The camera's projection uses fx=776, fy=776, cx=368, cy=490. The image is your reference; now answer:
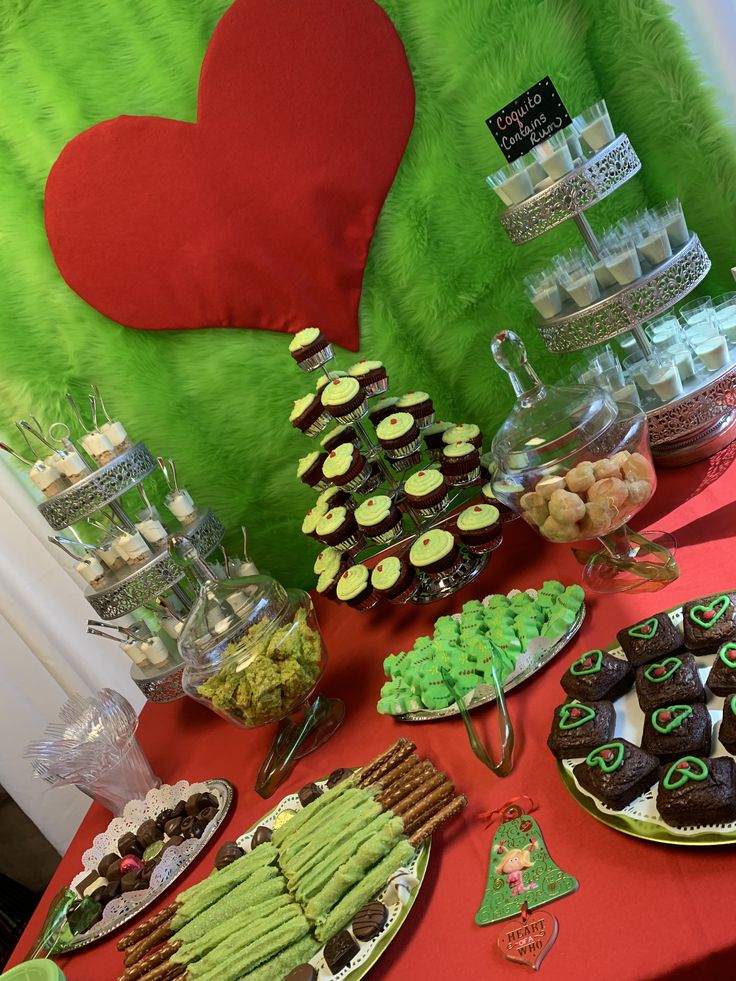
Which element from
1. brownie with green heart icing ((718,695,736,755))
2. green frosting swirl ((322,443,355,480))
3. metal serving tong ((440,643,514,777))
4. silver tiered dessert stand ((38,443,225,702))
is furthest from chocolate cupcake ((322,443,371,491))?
brownie with green heart icing ((718,695,736,755))

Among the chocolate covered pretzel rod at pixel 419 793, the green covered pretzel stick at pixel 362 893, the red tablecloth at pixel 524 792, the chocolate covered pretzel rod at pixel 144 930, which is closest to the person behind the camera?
the red tablecloth at pixel 524 792

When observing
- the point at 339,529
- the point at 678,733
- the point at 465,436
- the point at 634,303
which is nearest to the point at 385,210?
the point at 465,436

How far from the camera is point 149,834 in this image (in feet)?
5.73

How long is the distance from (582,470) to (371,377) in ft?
2.16

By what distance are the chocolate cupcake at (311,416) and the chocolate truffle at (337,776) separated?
864 mm

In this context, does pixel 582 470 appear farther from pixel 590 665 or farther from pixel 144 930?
pixel 144 930

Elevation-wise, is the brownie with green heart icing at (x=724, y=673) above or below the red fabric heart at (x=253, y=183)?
below

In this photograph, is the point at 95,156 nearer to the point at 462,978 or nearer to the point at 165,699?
the point at 165,699

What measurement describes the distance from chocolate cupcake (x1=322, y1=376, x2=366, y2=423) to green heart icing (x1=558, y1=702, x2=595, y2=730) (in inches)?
35.7

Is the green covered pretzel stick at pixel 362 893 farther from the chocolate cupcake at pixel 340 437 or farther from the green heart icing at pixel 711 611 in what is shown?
the chocolate cupcake at pixel 340 437

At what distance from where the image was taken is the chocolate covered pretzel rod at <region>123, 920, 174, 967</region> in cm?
139

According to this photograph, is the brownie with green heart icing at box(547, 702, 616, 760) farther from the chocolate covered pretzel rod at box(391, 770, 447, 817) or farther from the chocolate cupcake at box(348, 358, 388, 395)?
the chocolate cupcake at box(348, 358, 388, 395)

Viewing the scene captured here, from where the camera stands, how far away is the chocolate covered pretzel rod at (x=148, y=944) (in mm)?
1392

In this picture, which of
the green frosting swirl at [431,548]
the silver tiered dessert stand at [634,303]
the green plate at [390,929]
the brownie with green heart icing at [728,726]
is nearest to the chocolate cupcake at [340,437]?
the green frosting swirl at [431,548]
